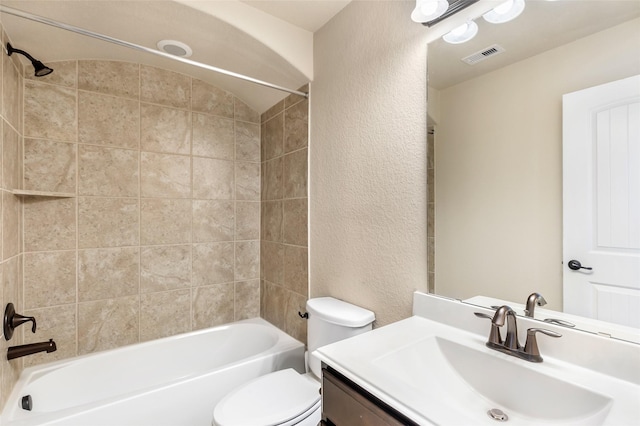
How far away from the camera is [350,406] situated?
31.9 inches

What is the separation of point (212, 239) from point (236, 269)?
1.01 feet

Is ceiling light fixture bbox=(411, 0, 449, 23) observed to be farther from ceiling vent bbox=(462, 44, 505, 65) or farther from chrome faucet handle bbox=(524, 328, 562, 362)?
chrome faucet handle bbox=(524, 328, 562, 362)

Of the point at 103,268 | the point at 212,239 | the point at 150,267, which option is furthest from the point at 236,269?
the point at 103,268

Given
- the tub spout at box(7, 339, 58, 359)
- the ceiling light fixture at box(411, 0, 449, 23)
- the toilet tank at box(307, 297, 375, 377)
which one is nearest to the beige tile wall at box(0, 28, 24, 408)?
the tub spout at box(7, 339, 58, 359)

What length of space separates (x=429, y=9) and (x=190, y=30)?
127 centimetres

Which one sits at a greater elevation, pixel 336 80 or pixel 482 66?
pixel 336 80

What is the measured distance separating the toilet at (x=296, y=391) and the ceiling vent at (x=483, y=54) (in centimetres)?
114

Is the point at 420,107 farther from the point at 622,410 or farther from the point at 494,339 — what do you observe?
the point at 622,410

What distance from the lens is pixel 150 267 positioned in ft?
6.81

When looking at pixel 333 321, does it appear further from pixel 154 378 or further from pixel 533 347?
pixel 154 378

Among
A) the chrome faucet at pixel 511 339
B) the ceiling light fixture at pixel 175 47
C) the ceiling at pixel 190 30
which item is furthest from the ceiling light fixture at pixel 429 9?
the ceiling light fixture at pixel 175 47

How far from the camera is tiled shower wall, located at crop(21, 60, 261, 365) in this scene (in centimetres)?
177

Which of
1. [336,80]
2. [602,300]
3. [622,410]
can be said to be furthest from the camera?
[336,80]

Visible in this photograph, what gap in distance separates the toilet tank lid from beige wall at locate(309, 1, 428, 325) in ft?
0.19
